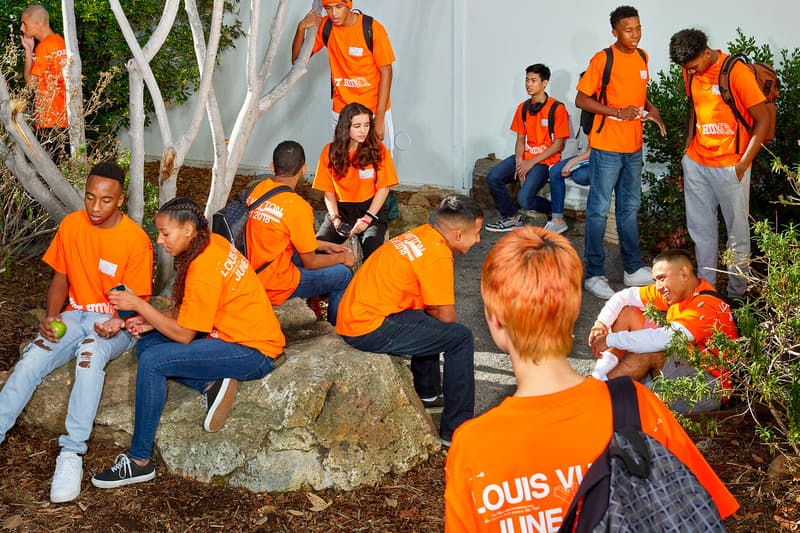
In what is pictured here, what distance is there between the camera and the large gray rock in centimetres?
474

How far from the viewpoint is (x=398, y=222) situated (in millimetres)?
8539

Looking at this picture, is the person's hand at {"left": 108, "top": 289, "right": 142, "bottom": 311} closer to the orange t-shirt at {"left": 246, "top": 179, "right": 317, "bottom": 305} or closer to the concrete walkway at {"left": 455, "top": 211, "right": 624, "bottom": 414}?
the orange t-shirt at {"left": 246, "top": 179, "right": 317, "bottom": 305}

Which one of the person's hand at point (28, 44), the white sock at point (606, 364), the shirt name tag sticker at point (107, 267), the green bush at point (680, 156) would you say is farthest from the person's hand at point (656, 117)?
the person's hand at point (28, 44)

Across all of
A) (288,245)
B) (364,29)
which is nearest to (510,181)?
(364,29)

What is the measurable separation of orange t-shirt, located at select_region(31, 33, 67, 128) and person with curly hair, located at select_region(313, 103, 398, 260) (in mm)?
2041

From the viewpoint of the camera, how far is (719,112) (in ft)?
21.1

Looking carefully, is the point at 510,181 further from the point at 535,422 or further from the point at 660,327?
the point at 535,422

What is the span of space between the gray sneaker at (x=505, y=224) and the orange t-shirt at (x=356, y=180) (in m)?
1.88

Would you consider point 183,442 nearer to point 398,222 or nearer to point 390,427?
point 390,427

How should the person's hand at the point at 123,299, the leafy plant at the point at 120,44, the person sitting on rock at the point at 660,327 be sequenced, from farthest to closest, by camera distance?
1. the leafy plant at the point at 120,44
2. the person sitting on rock at the point at 660,327
3. the person's hand at the point at 123,299

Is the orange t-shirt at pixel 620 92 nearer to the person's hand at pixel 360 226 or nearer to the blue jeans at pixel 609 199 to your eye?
the blue jeans at pixel 609 199

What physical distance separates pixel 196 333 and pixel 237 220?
104cm

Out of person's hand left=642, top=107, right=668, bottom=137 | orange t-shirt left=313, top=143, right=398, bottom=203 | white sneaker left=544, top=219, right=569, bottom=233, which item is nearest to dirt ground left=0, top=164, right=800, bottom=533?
orange t-shirt left=313, top=143, right=398, bottom=203

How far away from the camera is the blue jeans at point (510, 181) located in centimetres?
837
